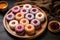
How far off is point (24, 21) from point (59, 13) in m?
0.28

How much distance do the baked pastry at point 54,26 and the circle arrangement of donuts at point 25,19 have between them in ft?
0.23

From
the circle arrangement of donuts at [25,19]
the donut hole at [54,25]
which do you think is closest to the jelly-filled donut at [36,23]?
the circle arrangement of donuts at [25,19]

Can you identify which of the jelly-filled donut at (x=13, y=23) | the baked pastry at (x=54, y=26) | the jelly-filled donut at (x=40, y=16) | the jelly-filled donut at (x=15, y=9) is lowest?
the baked pastry at (x=54, y=26)

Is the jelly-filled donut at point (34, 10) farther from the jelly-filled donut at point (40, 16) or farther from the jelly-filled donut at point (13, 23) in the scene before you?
the jelly-filled donut at point (13, 23)

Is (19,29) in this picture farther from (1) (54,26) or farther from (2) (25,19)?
(1) (54,26)

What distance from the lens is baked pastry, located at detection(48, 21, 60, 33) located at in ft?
3.64

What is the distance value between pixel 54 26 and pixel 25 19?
21cm

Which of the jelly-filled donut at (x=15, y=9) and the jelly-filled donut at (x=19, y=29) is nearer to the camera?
the jelly-filled donut at (x=19, y=29)

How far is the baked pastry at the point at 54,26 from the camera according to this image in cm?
111

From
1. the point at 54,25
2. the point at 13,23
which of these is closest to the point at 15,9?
the point at 13,23

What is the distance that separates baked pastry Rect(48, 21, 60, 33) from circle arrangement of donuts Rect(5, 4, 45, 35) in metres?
0.07

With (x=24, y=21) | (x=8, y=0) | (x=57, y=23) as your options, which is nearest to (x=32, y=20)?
(x=24, y=21)

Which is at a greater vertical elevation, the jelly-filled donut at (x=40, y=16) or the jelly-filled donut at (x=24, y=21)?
the jelly-filled donut at (x=40, y=16)

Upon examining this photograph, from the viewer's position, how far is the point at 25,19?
111 centimetres
